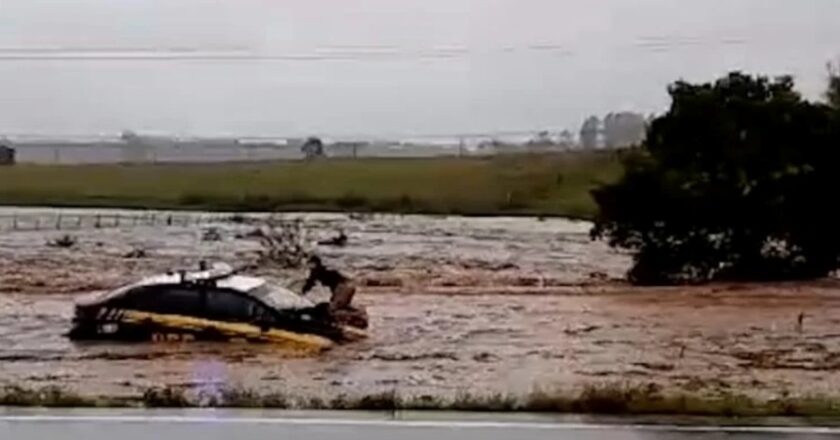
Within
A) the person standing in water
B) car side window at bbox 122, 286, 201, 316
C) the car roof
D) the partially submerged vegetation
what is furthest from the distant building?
the person standing in water

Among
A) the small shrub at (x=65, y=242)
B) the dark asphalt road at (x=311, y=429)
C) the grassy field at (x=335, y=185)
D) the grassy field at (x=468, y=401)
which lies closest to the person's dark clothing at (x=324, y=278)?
the grassy field at (x=335, y=185)

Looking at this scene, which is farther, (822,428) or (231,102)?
(231,102)

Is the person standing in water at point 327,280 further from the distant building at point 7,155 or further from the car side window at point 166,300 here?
the distant building at point 7,155

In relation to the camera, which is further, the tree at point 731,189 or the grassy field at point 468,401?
the tree at point 731,189

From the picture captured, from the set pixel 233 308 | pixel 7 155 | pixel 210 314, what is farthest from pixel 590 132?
pixel 7 155

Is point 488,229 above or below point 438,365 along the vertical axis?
above

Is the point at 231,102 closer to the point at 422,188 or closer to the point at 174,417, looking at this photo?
the point at 422,188

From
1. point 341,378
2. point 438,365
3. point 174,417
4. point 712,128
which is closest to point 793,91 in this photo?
point 712,128
